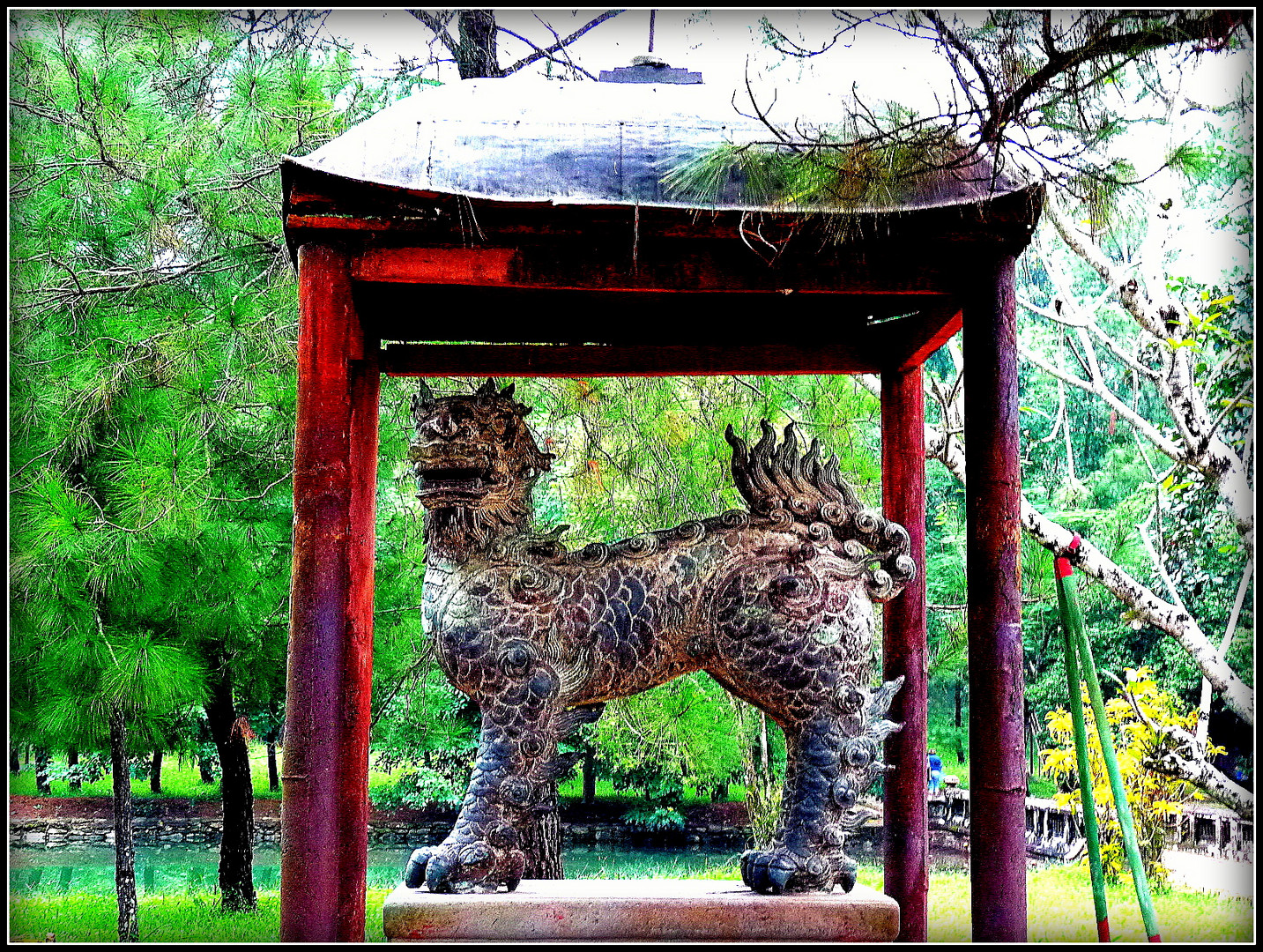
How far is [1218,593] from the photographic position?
1363 centimetres

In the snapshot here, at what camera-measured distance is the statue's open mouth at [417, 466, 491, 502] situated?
460 cm

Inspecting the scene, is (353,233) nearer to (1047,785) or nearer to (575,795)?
(1047,785)

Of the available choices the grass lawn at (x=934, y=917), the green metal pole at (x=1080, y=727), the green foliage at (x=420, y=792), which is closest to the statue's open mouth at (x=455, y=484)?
the green metal pole at (x=1080, y=727)

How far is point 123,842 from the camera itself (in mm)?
10133

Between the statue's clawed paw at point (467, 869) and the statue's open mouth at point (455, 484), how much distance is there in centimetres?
131

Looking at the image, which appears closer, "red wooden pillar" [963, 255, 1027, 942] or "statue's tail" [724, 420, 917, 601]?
"red wooden pillar" [963, 255, 1027, 942]

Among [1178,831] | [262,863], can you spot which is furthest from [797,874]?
[262,863]

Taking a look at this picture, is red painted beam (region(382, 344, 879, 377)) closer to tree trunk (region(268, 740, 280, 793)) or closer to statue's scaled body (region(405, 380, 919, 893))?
statue's scaled body (region(405, 380, 919, 893))

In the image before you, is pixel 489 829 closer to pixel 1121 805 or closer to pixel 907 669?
pixel 907 669

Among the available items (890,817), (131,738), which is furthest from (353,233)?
(131,738)

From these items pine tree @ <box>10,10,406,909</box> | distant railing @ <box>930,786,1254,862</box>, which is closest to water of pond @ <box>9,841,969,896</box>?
distant railing @ <box>930,786,1254,862</box>

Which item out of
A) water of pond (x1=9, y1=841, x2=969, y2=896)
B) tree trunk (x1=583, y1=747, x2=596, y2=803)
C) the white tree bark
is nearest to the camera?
the white tree bark

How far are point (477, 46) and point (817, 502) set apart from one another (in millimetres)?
5354

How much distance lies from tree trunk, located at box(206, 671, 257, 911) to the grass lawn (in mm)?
223
